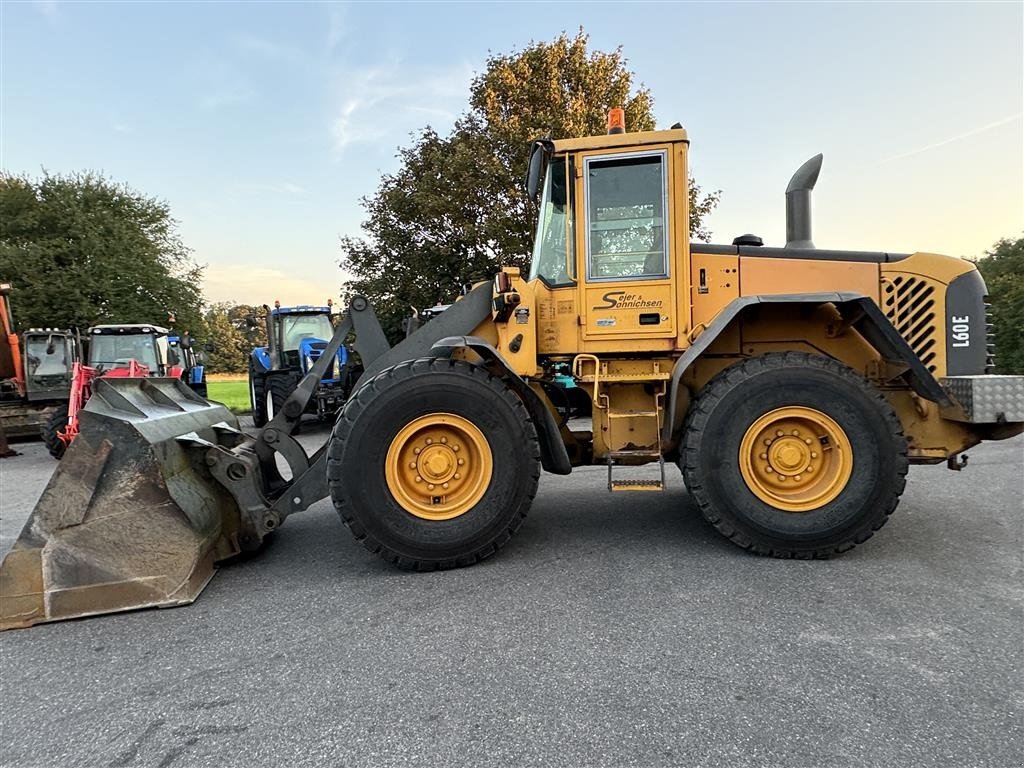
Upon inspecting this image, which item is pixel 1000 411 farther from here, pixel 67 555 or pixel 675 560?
pixel 67 555

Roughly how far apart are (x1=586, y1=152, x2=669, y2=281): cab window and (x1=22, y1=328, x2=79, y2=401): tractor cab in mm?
11977

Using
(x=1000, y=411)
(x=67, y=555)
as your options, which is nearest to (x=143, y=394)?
(x=67, y=555)

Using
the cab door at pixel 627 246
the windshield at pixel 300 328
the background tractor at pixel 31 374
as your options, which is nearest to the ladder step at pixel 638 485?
the cab door at pixel 627 246

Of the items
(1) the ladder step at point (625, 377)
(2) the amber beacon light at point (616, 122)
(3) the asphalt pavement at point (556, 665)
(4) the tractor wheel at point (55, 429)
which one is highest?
(2) the amber beacon light at point (616, 122)

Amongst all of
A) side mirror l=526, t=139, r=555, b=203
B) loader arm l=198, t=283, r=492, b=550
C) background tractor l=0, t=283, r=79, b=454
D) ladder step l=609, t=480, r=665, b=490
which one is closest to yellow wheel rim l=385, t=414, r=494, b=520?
loader arm l=198, t=283, r=492, b=550

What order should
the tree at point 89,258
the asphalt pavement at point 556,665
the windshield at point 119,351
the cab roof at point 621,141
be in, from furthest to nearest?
the tree at point 89,258, the windshield at point 119,351, the cab roof at point 621,141, the asphalt pavement at point 556,665

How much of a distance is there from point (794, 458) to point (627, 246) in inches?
70.8

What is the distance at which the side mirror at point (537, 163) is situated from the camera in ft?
13.4

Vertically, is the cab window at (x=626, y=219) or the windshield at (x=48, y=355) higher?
the cab window at (x=626, y=219)

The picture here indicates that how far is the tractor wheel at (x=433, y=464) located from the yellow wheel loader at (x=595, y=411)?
0.05 ft

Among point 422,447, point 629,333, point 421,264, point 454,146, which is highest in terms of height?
point 454,146

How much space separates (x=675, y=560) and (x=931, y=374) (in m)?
2.08

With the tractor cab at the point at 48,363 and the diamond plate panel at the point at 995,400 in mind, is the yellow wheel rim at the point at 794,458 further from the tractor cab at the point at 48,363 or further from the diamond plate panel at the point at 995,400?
the tractor cab at the point at 48,363

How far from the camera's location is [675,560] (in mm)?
3723
